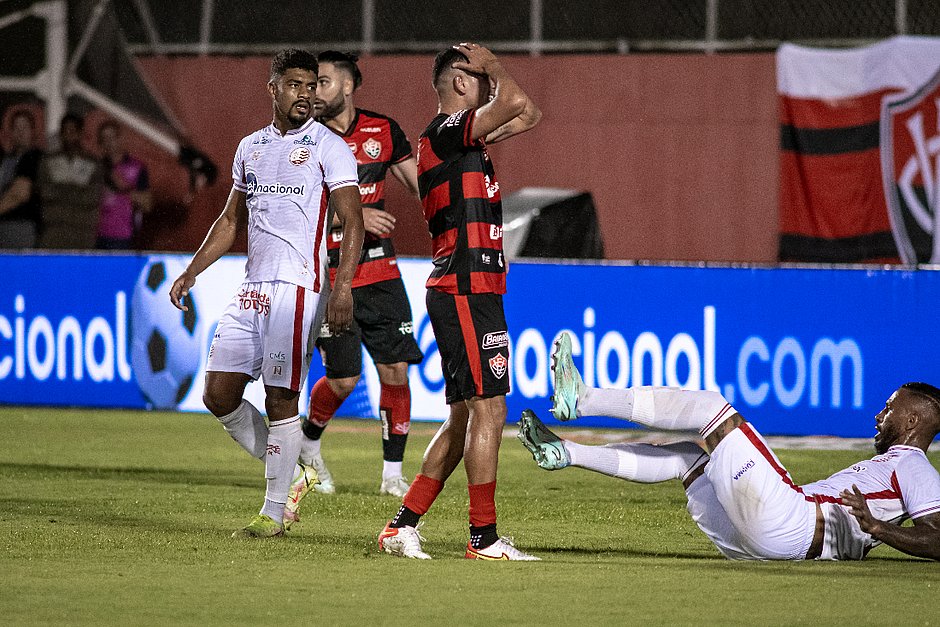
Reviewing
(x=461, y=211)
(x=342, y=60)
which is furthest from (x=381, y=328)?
(x=461, y=211)

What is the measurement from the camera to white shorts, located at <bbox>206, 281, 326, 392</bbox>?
704 cm

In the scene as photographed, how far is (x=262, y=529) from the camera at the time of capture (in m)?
7.00

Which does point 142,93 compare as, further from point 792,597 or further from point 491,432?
point 792,597

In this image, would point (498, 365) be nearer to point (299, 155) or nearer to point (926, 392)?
point (299, 155)

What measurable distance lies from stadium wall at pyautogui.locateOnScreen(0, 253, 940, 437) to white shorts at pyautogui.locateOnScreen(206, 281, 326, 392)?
5.20m

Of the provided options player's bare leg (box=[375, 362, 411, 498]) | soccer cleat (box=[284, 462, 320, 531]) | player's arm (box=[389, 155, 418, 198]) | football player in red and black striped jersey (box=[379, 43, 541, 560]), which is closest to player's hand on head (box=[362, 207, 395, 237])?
player's arm (box=[389, 155, 418, 198])

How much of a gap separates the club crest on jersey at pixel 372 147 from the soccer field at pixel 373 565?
193 cm

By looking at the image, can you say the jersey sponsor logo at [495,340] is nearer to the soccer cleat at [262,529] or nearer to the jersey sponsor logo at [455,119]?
the jersey sponsor logo at [455,119]

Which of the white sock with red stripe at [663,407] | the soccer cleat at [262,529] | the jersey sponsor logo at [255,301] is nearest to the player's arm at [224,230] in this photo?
the jersey sponsor logo at [255,301]

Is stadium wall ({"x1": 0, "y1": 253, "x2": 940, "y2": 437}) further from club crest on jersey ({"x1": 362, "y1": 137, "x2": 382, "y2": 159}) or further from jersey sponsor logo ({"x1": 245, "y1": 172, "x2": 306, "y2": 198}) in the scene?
jersey sponsor logo ({"x1": 245, "y1": 172, "x2": 306, "y2": 198})

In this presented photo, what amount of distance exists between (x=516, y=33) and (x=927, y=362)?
26.4 ft

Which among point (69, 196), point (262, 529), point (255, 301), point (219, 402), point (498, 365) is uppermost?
point (69, 196)

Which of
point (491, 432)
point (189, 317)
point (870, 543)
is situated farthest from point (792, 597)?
point (189, 317)

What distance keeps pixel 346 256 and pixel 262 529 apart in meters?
1.26
